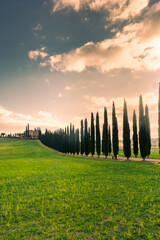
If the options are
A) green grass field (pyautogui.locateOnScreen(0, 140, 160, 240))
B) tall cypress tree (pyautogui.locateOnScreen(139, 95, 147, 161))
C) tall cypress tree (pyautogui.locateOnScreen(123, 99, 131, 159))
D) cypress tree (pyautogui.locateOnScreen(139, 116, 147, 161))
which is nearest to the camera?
green grass field (pyautogui.locateOnScreen(0, 140, 160, 240))

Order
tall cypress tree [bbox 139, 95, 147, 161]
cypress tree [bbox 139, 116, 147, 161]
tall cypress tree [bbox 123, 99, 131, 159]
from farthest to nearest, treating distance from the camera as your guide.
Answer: tall cypress tree [bbox 123, 99, 131, 159], tall cypress tree [bbox 139, 95, 147, 161], cypress tree [bbox 139, 116, 147, 161]

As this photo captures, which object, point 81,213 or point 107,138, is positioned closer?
point 81,213

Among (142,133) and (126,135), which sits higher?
(142,133)

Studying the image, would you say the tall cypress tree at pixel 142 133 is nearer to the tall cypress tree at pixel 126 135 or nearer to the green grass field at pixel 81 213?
the tall cypress tree at pixel 126 135

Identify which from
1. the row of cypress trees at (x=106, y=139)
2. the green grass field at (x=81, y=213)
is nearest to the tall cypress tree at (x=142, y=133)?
the row of cypress trees at (x=106, y=139)

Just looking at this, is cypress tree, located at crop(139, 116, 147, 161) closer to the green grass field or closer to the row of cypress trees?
the row of cypress trees

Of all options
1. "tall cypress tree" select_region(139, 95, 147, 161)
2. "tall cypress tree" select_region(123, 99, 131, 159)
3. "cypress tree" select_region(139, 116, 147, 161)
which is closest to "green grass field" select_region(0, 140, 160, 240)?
"cypress tree" select_region(139, 116, 147, 161)

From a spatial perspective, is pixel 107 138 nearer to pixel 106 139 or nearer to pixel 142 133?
pixel 106 139

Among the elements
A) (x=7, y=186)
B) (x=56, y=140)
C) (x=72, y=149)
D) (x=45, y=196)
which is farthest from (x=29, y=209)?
(x=56, y=140)

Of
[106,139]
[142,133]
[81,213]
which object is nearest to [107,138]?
[106,139]

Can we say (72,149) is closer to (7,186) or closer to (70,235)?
(7,186)

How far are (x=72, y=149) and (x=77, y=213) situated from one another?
52.9 meters

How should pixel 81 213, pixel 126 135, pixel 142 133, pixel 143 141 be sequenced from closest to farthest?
pixel 81 213
pixel 143 141
pixel 142 133
pixel 126 135

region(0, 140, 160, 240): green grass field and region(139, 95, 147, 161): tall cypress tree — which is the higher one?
region(139, 95, 147, 161): tall cypress tree
